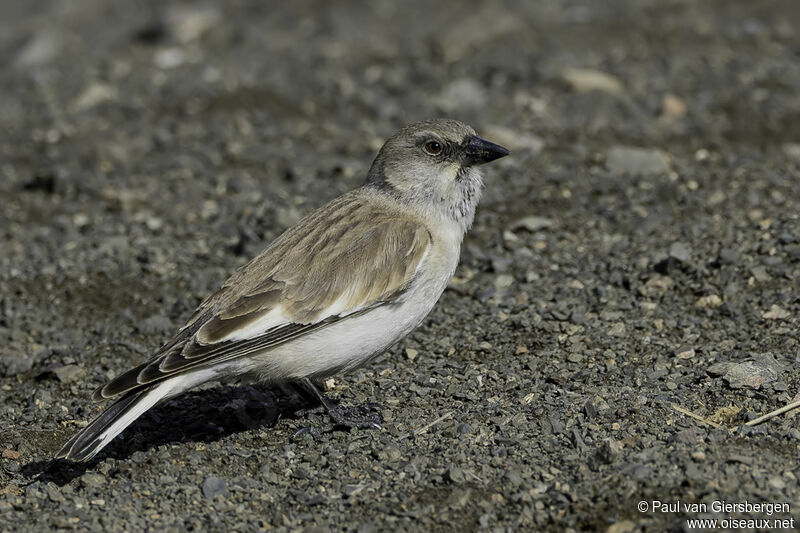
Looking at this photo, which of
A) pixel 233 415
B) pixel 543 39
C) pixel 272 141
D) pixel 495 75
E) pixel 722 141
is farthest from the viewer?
pixel 543 39

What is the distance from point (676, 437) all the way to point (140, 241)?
4.31 meters

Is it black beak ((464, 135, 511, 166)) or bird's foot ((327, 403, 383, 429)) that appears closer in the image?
bird's foot ((327, 403, 383, 429))

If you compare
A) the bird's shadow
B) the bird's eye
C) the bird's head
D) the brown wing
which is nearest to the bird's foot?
the bird's shadow

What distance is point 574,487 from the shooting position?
4.36m

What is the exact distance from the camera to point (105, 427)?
180 inches

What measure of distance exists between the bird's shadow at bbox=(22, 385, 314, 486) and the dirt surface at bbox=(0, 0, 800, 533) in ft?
0.07

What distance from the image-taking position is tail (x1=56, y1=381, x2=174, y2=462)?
4504 mm

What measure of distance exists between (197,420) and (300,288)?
977mm

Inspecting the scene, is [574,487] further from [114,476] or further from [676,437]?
[114,476]

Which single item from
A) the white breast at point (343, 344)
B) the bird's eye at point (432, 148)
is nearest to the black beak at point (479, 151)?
the bird's eye at point (432, 148)

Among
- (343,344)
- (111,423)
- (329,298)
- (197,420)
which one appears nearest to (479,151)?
(329,298)

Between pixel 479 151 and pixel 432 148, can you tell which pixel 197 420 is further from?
pixel 479 151

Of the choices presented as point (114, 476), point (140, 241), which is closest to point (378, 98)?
point (140, 241)

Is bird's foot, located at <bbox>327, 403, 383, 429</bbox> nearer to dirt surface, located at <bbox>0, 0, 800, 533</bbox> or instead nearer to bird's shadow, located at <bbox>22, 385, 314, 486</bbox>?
dirt surface, located at <bbox>0, 0, 800, 533</bbox>
